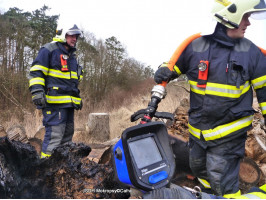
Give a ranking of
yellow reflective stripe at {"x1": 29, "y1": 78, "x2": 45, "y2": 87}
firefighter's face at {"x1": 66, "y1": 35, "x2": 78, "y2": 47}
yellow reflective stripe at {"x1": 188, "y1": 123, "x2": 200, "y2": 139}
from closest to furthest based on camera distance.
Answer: yellow reflective stripe at {"x1": 188, "y1": 123, "x2": 200, "y2": 139} → yellow reflective stripe at {"x1": 29, "y1": 78, "x2": 45, "y2": 87} → firefighter's face at {"x1": 66, "y1": 35, "x2": 78, "y2": 47}

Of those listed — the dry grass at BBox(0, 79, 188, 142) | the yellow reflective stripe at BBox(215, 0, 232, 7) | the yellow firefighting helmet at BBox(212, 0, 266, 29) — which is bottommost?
the dry grass at BBox(0, 79, 188, 142)

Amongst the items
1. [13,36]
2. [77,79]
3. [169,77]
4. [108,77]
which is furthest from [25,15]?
[169,77]

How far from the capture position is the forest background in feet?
29.9

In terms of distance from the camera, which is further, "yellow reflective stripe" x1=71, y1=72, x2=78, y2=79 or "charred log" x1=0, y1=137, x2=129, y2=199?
"yellow reflective stripe" x1=71, y1=72, x2=78, y2=79

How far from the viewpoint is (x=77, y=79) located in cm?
369

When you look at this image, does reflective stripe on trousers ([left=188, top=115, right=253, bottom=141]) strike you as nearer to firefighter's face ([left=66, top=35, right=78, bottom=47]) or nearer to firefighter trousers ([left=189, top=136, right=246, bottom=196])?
firefighter trousers ([left=189, top=136, right=246, bottom=196])

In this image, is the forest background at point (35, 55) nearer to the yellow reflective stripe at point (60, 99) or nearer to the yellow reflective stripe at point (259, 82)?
the yellow reflective stripe at point (60, 99)

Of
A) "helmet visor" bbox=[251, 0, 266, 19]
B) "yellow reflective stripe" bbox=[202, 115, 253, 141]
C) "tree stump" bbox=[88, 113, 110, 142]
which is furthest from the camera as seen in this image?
"tree stump" bbox=[88, 113, 110, 142]

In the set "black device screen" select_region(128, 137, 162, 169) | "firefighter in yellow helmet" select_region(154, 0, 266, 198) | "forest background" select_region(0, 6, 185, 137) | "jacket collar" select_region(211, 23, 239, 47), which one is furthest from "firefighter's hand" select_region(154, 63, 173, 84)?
"forest background" select_region(0, 6, 185, 137)

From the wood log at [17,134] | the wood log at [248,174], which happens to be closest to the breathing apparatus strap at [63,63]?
the wood log at [17,134]

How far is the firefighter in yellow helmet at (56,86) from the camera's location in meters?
3.20

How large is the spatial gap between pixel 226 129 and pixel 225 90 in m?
0.36

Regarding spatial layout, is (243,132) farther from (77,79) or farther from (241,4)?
(77,79)

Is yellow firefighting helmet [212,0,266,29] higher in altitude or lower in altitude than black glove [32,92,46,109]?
higher
